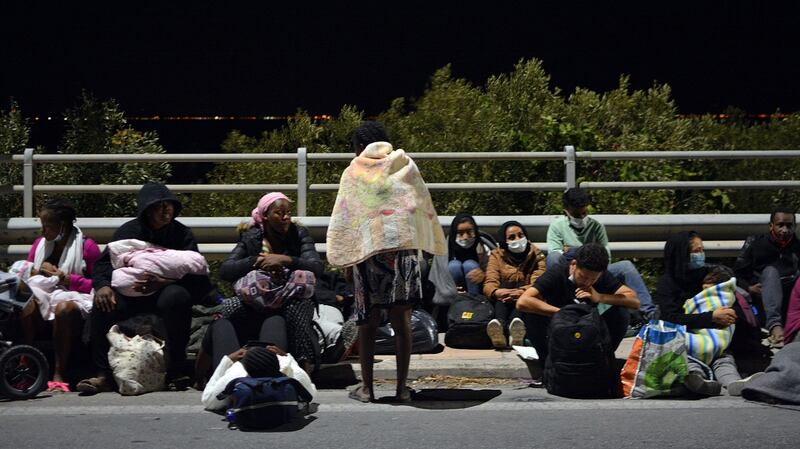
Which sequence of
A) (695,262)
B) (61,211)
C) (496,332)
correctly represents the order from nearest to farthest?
(61,211) < (695,262) < (496,332)

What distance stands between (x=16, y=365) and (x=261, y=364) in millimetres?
1649

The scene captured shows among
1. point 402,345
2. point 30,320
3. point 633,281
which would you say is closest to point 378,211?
point 402,345

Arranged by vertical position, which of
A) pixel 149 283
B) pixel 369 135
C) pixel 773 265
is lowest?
pixel 149 283

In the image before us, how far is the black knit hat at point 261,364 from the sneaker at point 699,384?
2.56 metres

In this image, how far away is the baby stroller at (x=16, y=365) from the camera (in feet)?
25.0

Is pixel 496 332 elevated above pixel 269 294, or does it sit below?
below

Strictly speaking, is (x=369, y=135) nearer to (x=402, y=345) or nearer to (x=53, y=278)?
(x=402, y=345)

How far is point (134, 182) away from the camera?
1209cm

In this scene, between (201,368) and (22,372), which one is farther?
(201,368)

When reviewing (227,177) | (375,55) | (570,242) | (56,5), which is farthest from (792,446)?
(56,5)

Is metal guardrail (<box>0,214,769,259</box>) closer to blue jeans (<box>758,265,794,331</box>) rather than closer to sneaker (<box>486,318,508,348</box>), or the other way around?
blue jeans (<box>758,265,794,331</box>)

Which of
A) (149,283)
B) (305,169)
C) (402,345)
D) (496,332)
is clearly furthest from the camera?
(305,169)

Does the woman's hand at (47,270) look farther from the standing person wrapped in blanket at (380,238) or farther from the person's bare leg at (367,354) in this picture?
the person's bare leg at (367,354)

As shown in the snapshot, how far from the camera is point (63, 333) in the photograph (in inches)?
321
